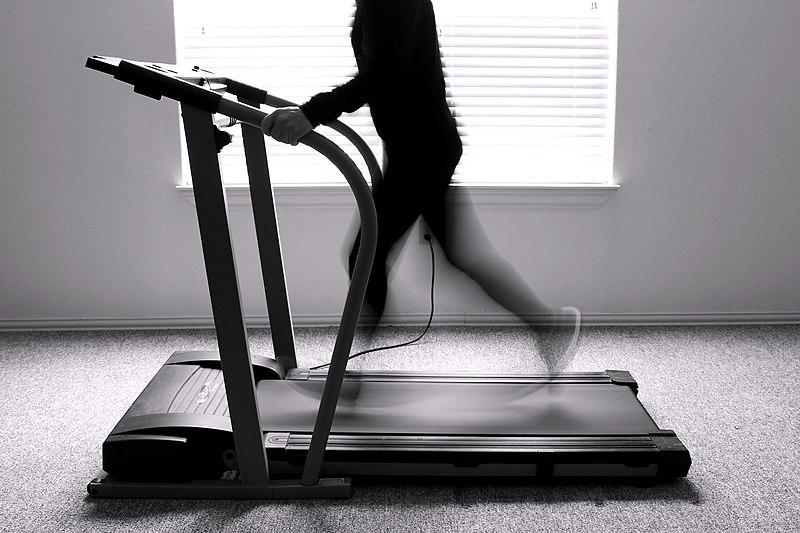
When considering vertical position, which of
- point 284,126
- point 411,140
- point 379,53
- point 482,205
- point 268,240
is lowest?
point 482,205

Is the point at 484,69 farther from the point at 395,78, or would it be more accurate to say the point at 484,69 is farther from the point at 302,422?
the point at 302,422

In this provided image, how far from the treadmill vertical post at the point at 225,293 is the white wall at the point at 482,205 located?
1.33 metres

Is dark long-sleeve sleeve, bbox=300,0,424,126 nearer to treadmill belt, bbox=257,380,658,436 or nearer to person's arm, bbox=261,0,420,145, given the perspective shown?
person's arm, bbox=261,0,420,145

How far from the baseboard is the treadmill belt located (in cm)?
87

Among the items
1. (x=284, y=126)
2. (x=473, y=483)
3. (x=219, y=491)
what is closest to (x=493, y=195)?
(x=473, y=483)

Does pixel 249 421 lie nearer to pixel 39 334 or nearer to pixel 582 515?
pixel 582 515

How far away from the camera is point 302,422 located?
6.52 feet

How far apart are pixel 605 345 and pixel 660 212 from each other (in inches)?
23.0

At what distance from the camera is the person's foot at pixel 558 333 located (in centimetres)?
227

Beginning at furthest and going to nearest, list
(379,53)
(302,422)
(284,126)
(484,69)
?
(484,69), (302,422), (379,53), (284,126)

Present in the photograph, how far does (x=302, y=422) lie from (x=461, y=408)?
0.42m

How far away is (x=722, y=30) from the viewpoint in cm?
296

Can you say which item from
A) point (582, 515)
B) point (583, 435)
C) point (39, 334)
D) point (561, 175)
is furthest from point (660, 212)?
point (39, 334)

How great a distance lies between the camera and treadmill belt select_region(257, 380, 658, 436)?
1978 millimetres
